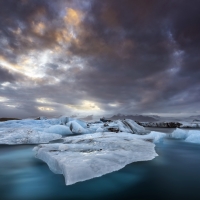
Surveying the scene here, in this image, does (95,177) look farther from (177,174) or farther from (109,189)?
(177,174)

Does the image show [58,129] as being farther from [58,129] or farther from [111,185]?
[111,185]

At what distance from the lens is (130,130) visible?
479 inches

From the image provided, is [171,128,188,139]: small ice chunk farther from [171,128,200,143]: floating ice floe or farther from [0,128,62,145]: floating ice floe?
[0,128,62,145]: floating ice floe

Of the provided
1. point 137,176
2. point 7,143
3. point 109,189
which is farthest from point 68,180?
point 7,143

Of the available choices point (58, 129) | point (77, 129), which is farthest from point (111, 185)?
point (77, 129)

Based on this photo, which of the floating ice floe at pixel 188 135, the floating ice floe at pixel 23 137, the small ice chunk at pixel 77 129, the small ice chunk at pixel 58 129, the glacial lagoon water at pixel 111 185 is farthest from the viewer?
the small ice chunk at pixel 77 129

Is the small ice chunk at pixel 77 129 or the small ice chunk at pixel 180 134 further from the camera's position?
the small ice chunk at pixel 77 129

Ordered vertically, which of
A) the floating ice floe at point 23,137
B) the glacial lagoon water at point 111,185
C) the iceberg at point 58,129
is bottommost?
the glacial lagoon water at point 111,185

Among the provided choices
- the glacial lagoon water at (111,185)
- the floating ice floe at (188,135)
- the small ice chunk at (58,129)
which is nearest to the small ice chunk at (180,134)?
the floating ice floe at (188,135)

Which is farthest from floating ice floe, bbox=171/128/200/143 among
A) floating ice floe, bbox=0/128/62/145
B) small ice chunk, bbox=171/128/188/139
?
floating ice floe, bbox=0/128/62/145

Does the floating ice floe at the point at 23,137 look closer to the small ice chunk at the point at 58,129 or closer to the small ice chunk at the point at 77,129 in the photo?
the small ice chunk at the point at 58,129

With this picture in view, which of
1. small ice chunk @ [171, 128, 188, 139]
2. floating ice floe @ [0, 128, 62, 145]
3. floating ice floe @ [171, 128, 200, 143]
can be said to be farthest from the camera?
small ice chunk @ [171, 128, 188, 139]

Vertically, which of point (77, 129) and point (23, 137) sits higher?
point (77, 129)

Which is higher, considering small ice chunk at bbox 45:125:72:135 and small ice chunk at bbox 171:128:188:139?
small ice chunk at bbox 45:125:72:135
